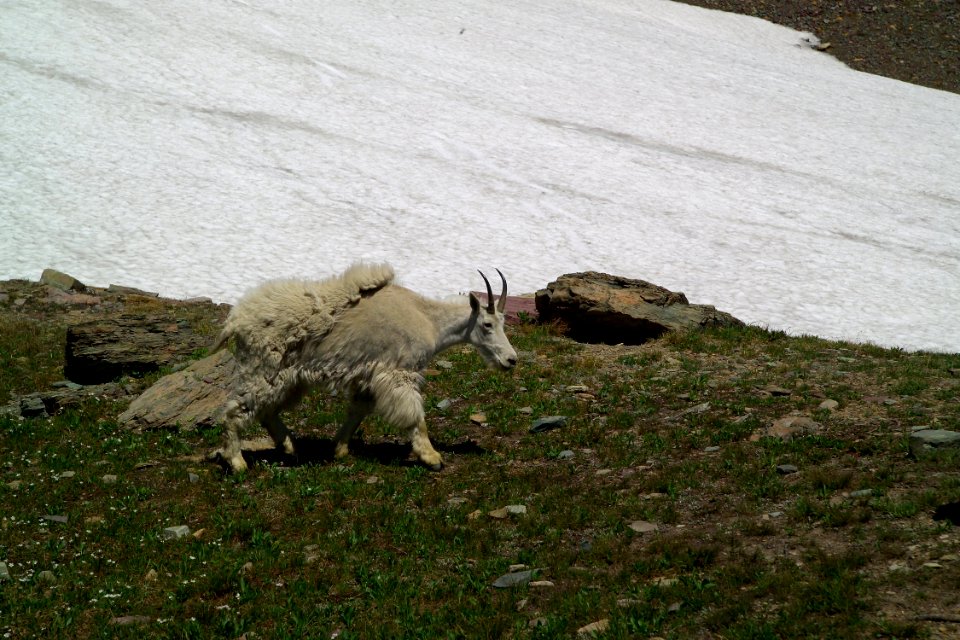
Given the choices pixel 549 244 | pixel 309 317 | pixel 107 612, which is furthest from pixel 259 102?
pixel 107 612

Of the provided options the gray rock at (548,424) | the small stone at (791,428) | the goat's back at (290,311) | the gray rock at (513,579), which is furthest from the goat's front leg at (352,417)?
the small stone at (791,428)

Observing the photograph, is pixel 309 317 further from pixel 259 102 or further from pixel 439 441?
pixel 259 102

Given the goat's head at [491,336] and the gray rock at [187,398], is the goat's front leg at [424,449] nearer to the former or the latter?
the goat's head at [491,336]

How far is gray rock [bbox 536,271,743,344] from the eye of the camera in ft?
55.0

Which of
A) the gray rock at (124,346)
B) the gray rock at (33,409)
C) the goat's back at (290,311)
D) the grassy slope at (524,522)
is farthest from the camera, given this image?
the gray rock at (124,346)

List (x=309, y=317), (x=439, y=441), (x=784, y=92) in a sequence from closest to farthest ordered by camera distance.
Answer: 1. (x=309, y=317)
2. (x=439, y=441)
3. (x=784, y=92)

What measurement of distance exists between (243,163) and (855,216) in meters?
19.4

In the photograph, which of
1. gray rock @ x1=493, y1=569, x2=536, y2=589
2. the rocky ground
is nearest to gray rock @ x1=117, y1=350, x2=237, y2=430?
gray rock @ x1=493, y1=569, x2=536, y2=589

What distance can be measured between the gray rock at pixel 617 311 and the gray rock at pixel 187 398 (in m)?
6.87

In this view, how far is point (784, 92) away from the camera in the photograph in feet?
→ 129

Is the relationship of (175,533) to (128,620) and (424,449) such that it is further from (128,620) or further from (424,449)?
(424,449)

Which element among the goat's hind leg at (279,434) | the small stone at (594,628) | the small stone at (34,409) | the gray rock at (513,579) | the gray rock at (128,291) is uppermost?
the small stone at (594,628)

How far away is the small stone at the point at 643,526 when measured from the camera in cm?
875

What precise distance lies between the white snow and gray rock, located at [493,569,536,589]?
1296 centimetres
